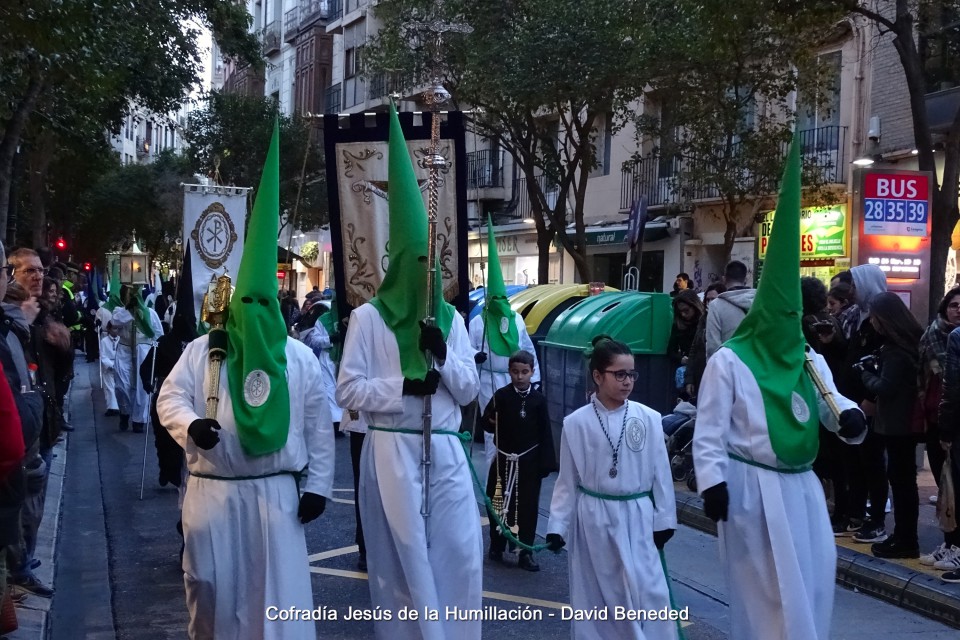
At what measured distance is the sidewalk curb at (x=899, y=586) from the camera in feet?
24.0

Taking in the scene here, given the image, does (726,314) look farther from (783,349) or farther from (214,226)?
(214,226)

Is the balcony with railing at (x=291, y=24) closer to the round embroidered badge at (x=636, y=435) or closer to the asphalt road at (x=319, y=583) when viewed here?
the asphalt road at (x=319, y=583)

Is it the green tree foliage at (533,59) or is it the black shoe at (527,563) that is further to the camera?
the green tree foliage at (533,59)

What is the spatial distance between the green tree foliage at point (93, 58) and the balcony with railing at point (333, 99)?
846 inches

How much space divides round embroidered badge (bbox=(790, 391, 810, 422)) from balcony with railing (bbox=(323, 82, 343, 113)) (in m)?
42.0

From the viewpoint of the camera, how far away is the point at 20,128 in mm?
16812

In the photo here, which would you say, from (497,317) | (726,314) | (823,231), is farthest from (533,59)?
(726,314)

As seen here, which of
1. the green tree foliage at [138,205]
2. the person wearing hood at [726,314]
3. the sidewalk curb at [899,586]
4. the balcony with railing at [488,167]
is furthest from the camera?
the green tree foliage at [138,205]

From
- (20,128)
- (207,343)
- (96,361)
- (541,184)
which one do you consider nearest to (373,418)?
(207,343)

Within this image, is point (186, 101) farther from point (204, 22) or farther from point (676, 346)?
point (676, 346)

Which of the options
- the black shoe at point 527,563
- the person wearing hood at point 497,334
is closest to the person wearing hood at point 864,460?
the black shoe at point 527,563

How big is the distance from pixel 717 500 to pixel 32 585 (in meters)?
4.42

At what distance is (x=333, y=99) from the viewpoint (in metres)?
47.8

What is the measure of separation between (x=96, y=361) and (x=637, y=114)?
13.8 metres
